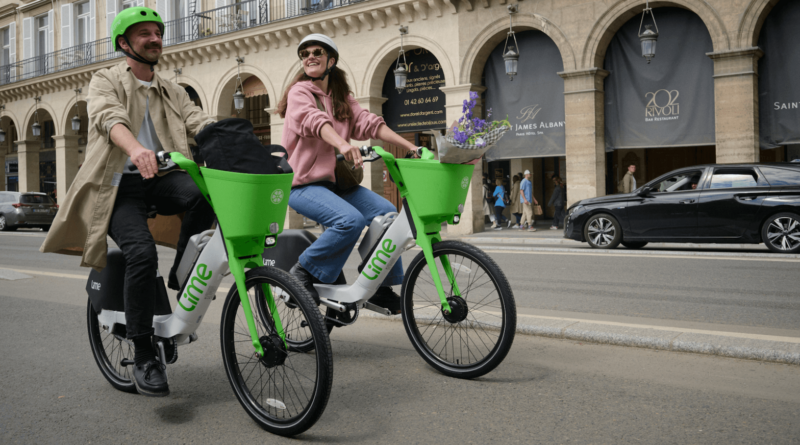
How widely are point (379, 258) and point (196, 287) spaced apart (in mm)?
1068

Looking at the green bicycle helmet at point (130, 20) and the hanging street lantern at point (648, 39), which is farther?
the hanging street lantern at point (648, 39)

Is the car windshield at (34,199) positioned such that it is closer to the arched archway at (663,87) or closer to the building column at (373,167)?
the building column at (373,167)

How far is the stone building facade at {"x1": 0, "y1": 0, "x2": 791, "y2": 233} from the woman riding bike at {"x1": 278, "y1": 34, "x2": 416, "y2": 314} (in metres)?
14.2

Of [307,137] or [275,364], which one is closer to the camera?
[275,364]

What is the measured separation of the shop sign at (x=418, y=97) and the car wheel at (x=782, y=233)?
1070 cm

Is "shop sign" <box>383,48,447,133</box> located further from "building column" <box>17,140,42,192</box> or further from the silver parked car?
"building column" <box>17,140,42,192</box>

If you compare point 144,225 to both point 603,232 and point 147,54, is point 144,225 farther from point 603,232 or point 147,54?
point 603,232

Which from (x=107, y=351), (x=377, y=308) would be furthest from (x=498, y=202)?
(x=107, y=351)

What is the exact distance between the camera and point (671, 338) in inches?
174

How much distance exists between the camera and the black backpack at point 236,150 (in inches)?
118

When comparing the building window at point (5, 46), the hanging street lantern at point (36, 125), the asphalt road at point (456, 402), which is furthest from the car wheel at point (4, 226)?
the asphalt road at point (456, 402)

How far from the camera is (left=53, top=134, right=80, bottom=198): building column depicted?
31.6 metres

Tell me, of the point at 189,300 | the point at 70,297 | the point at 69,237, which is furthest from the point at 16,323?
the point at 189,300

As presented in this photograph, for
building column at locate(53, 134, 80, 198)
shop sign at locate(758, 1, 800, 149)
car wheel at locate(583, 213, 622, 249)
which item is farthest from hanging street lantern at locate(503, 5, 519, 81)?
building column at locate(53, 134, 80, 198)
